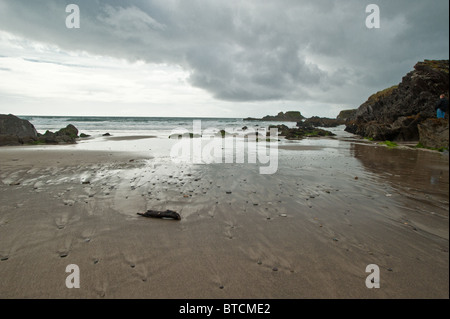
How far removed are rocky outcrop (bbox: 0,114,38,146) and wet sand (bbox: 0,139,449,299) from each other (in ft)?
48.9

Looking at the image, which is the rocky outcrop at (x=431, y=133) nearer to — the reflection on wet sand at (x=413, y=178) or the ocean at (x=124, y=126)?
the reflection on wet sand at (x=413, y=178)

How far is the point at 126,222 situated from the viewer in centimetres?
558

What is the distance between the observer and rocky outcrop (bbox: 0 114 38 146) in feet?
66.6

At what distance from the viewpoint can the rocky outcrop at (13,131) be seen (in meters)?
20.3

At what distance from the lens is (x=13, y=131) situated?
22234mm

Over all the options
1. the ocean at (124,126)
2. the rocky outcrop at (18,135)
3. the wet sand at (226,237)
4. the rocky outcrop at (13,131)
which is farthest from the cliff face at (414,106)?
the rocky outcrop at (13,131)

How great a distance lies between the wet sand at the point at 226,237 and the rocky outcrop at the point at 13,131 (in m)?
14.9

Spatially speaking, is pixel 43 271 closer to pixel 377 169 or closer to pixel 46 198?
pixel 46 198

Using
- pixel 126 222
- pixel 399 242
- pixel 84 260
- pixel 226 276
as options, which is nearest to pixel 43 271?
pixel 84 260

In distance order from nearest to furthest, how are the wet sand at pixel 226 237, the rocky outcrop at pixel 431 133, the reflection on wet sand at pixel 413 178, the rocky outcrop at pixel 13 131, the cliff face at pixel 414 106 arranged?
the wet sand at pixel 226 237, the reflection on wet sand at pixel 413 178, the rocky outcrop at pixel 431 133, the rocky outcrop at pixel 13 131, the cliff face at pixel 414 106

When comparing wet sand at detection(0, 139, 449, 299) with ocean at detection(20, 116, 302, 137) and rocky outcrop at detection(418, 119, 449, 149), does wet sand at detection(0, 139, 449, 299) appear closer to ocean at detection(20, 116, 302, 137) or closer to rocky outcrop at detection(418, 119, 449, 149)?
rocky outcrop at detection(418, 119, 449, 149)

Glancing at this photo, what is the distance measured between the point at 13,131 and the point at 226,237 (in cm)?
2723

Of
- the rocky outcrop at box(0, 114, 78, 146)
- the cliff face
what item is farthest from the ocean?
the cliff face

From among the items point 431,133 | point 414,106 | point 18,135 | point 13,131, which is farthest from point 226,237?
point 414,106
